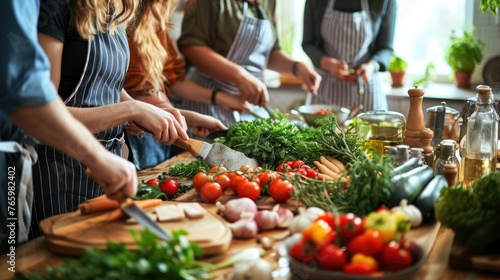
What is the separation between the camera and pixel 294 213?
195 cm

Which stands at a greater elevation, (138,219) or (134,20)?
(134,20)

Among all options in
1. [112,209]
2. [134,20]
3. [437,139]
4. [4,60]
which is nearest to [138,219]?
[112,209]

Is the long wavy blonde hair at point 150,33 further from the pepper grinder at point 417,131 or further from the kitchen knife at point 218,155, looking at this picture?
the pepper grinder at point 417,131

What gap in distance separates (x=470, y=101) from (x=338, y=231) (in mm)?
1146

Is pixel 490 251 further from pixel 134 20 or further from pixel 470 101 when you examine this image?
pixel 134 20

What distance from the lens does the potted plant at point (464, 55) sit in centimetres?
472

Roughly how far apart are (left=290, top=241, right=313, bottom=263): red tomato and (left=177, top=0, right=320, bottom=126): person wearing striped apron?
6.12 ft

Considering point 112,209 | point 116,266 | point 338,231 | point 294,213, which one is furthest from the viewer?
point 294,213

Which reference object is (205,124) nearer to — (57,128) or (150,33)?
(150,33)

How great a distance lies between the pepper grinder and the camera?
2.34 m

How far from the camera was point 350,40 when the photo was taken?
4148mm

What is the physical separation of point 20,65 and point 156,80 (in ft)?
4.37

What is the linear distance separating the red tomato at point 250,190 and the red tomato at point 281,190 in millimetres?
42

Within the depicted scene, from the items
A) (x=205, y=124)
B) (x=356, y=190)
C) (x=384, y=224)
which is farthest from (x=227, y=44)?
(x=384, y=224)
